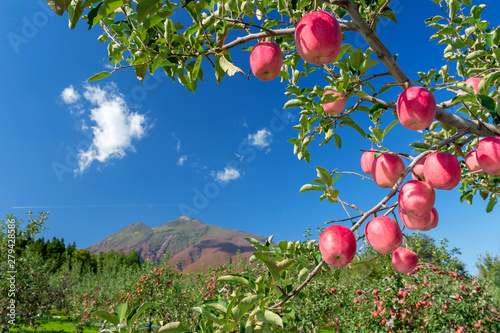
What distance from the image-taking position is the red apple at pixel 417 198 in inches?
52.7

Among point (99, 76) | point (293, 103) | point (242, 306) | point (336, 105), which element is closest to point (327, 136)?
point (293, 103)

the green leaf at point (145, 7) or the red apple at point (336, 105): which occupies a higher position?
the green leaf at point (145, 7)

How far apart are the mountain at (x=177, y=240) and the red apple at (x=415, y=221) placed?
299ft

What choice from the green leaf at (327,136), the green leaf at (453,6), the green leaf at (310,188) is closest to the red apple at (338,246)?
the green leaf at (310,188)

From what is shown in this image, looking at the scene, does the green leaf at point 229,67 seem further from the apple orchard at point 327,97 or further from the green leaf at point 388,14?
the green leaf at point 388,14

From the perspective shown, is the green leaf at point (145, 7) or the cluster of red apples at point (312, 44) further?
the cluster of red apples at point (312, 44)

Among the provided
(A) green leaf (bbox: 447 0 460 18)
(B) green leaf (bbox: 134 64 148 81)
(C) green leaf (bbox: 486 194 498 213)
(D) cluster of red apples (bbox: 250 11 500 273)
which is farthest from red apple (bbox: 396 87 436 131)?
(C) green leaf (bbox: 486 194 498 213)

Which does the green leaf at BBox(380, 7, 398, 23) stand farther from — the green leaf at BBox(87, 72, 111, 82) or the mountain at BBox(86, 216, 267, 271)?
the mountain at BBox(86, 216, 267, 271)

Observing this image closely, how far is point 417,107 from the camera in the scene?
4.52 ft

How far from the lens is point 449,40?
2.86m

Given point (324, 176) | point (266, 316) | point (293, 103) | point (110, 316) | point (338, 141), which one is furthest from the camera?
point (338, 141)

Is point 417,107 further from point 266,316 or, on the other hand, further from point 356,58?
point 266,316

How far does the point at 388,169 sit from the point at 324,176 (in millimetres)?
326

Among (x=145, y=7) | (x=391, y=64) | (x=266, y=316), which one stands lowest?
(x=266, y=316)
